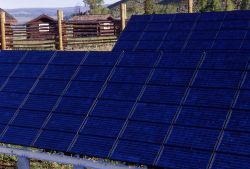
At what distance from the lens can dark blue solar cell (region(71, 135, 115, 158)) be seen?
9.12 meters

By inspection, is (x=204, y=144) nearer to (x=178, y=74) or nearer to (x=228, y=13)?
(x=178, y=74)

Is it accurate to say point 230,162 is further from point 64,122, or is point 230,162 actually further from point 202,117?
point 64,122

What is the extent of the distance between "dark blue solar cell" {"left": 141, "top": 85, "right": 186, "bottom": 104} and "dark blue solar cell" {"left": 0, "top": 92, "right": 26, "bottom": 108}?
362 cm

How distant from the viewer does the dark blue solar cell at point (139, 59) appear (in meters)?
11.0

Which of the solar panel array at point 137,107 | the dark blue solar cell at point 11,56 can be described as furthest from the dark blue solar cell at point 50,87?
the dark blue solar cell at point 11,56

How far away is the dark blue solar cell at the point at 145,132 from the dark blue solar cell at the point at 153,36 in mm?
11596

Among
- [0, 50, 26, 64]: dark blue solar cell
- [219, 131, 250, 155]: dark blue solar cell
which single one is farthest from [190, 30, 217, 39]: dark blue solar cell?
[219, 131, 250, 155]: dark blue solar cell

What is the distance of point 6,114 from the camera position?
1115cm

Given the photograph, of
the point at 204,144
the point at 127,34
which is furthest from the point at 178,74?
the point at 127,34

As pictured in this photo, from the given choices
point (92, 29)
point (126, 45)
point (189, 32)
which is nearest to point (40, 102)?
point (126, 45)

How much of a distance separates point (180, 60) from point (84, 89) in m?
2.61

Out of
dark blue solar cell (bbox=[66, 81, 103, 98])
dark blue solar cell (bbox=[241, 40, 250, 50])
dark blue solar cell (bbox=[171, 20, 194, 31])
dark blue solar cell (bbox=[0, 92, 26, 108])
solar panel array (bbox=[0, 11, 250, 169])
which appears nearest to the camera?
solar panel array (bbox=[0, 11, 250, 169])

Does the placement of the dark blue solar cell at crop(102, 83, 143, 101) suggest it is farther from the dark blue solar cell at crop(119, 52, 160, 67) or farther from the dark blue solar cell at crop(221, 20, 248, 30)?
the dark blue solar cell at crop(221, 20, 248, 30)

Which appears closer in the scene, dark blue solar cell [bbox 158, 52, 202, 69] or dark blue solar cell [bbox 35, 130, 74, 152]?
dark blue solar cell [bbox 35, 130, 74, 152]
